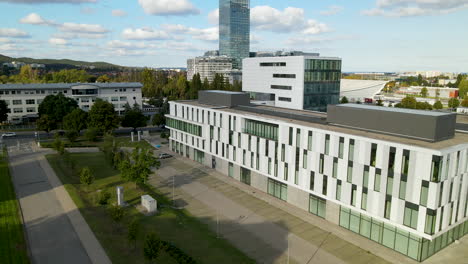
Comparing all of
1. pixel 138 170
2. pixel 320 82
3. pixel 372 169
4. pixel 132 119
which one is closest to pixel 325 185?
pixel 372 169

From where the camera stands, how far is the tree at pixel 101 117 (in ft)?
290

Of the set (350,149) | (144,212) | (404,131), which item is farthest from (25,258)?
(404,131)

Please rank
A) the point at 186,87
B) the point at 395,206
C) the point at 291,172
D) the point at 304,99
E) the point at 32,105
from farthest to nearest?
the point at 186,87 < the point at 32,105 < the point at 304,99 < the point at 291,172 < the point at 395,206

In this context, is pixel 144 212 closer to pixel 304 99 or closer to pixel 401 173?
pixel 401 173

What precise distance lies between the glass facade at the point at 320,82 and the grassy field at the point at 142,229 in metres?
51.4

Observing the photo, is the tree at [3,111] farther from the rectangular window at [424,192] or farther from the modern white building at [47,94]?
the rectangular window at [424,192]

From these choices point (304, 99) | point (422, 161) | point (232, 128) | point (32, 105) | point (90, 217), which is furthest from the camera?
point (32, 105)

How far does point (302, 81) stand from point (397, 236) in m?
56.4

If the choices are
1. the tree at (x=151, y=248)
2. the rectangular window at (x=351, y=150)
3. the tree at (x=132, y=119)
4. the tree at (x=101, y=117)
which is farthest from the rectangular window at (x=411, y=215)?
the tree at (x=132, y=119)

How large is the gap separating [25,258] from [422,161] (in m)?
39.7

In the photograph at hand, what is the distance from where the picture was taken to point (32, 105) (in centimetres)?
11281

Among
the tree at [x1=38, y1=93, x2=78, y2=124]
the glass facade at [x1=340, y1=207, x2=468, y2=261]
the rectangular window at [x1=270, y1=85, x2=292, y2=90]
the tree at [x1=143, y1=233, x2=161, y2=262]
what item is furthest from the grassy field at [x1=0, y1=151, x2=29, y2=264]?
the rectangular window at [x1=270, y1=85, x2=292, y2=90]

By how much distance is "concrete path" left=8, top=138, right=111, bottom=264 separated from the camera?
3353 cm

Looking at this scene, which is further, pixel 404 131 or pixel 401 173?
pixel 404 131
